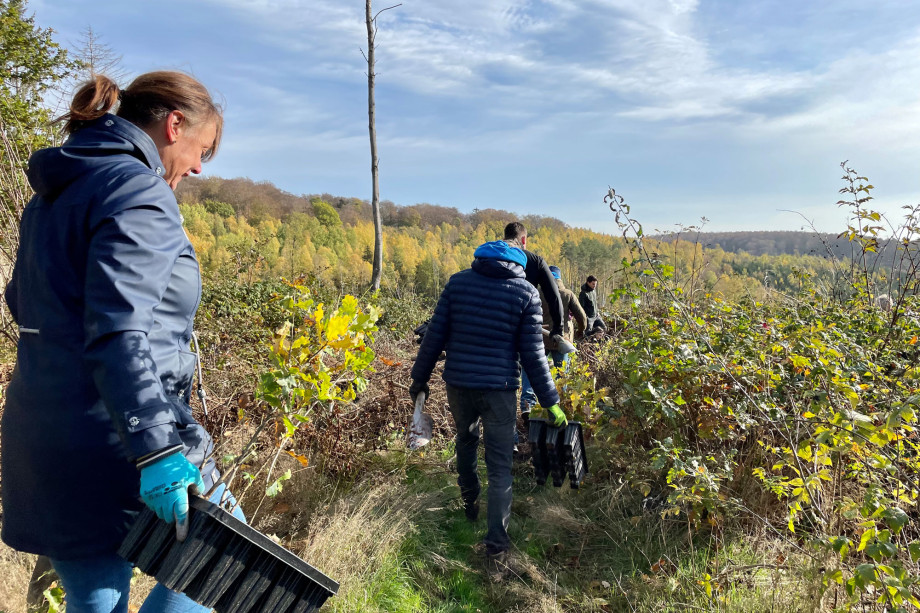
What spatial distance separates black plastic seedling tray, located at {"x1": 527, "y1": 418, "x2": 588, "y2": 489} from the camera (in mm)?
3500

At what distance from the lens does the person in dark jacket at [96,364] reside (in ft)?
4.01

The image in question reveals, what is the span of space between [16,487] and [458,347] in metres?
2.23

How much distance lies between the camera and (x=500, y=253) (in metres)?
3.32

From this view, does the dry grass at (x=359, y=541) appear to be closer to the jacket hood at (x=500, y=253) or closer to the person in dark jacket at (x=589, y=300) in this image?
the jacket hood at (x=500, y=253)

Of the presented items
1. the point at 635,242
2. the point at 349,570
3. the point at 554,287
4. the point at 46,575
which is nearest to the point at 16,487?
the point at 46,575

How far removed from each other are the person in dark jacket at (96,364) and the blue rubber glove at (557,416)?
2.27m

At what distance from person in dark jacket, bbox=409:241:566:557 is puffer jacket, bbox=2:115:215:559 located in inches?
79.8

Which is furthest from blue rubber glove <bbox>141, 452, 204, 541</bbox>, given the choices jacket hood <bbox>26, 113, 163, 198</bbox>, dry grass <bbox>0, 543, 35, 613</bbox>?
dry grass <bbox>0, 543, 35, 613</bbox>

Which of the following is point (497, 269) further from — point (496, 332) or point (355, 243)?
point (355, 243)

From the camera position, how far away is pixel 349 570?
2.81 m

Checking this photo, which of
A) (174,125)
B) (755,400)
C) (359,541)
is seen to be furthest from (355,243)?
(174,125)

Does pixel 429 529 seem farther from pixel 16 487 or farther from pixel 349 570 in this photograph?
pixel 16 487

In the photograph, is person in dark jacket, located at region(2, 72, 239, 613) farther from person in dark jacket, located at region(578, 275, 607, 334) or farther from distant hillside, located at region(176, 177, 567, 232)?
distant hillside, located at region(176, 177, 567, 232)

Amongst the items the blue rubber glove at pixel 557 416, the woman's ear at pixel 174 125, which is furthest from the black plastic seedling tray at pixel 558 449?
the woman's ear at pixel 174 125
